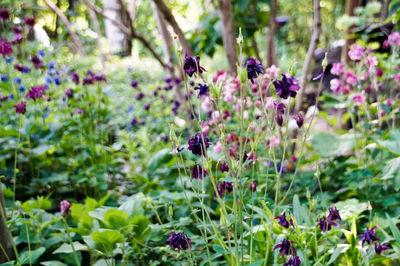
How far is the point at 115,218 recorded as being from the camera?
1.33 m

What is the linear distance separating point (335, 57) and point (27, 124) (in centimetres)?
402

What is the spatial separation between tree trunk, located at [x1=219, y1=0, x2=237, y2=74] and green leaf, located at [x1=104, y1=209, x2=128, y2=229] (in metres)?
1.33

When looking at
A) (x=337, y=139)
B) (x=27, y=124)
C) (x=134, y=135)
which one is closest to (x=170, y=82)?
(x=134, y=135)

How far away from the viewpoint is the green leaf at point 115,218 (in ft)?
4.31

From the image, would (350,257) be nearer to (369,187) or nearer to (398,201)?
(398,201)

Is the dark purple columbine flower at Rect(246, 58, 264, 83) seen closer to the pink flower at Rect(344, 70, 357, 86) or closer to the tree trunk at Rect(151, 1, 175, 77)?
the pink flower at Rect(344, 70, 357, 86)

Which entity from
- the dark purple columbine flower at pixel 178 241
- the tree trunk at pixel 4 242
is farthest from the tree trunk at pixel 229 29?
the tree trunk at pixel 4 242

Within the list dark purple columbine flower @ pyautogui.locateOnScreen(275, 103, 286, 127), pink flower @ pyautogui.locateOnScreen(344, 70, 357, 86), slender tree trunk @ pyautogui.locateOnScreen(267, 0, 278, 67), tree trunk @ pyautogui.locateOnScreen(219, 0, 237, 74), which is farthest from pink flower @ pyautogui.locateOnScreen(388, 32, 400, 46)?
dark purple columbine flower @ pyautogui.locateOnScreen(275, 103, 286, 127)

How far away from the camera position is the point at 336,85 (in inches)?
86.4

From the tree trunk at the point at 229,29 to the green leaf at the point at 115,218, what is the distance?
4.36 feet

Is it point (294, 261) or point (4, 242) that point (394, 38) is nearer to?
point (294, 261)

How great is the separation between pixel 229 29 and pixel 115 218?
155 cm

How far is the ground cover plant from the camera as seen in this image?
103 cm

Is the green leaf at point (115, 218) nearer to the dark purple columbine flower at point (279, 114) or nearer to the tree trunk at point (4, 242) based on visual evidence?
the tree trunk at point (4, 242)
